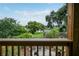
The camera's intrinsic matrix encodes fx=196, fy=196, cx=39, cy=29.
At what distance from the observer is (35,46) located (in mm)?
3152

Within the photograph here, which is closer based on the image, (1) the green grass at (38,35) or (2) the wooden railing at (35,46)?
(2) the wooden railing at (35,46)

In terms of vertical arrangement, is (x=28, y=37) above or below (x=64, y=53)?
above

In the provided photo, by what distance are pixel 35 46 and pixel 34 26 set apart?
322 mm

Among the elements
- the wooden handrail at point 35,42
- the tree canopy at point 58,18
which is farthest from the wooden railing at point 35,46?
the tree canopy at point 58,18

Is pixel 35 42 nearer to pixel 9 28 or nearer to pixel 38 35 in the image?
pixel 38 35

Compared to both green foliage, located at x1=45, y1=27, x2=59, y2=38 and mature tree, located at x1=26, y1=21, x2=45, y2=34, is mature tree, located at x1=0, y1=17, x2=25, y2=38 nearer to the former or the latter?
mature tree, located at x1=26, y1=21, x2=45, y2=34

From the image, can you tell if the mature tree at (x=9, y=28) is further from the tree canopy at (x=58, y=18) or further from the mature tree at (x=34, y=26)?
the tree canopy at (x=58, y=18)

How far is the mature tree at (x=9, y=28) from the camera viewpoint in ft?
10.2

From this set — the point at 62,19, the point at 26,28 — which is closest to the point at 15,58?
the point at 26,28

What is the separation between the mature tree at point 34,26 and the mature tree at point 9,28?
0.13 meters

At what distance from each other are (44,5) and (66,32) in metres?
0.59

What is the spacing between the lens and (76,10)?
9.55ft

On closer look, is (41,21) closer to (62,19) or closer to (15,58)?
(62,19)

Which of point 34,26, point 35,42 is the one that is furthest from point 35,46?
point 34,26
